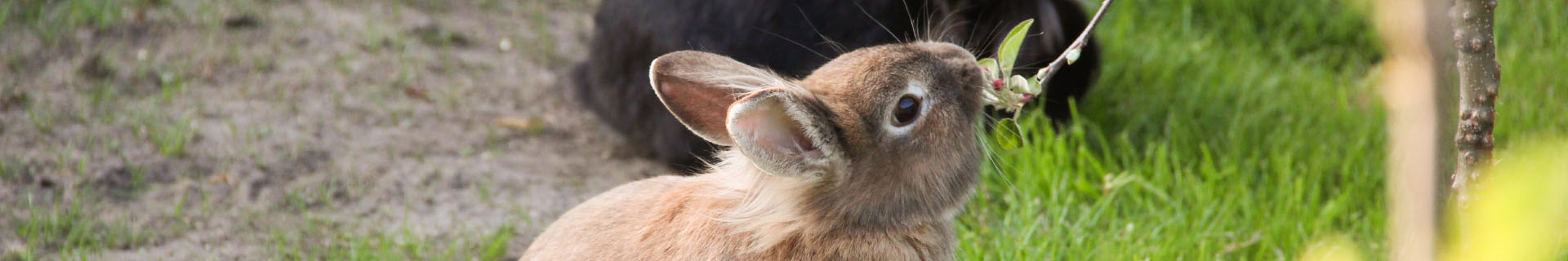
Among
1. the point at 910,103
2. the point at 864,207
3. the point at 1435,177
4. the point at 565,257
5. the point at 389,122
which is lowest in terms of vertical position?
the point at 389,122

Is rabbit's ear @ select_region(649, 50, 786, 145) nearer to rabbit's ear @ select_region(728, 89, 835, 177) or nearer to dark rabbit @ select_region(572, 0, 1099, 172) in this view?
rabbit's ear @ select_region(728, 89, 835, 177)

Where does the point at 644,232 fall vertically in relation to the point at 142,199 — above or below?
above

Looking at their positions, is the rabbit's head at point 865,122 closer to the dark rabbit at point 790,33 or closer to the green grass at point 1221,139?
the green grass at point 1221,139

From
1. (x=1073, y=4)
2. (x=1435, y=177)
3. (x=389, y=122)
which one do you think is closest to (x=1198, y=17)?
(x=1073, y=4)

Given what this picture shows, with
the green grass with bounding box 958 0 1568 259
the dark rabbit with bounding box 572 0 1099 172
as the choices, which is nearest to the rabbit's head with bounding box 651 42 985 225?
the green grass with bounding box 958 0 1568 259

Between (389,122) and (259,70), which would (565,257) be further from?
(259,70)

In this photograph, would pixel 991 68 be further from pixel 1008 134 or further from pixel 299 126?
pixel 299 126
